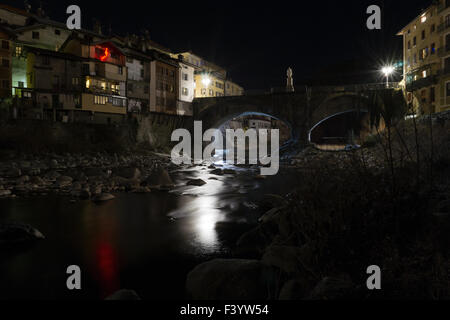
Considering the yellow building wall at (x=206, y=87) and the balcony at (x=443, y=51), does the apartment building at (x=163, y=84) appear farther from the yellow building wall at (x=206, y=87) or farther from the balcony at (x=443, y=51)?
the balcony at (x=443, y=51)

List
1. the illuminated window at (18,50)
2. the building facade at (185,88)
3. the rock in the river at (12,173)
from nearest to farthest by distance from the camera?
the rock in the river at (12,173), the illuminated window at (18,50), the building facade at (185,88)

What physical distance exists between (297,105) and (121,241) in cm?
3629

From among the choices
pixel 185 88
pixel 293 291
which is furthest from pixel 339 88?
pixel 293 291

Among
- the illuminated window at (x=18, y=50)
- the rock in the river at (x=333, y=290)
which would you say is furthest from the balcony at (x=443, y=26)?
the illuminated window at (x=18, y=50)

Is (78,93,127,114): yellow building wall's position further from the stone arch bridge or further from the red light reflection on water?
the red light reflection on water

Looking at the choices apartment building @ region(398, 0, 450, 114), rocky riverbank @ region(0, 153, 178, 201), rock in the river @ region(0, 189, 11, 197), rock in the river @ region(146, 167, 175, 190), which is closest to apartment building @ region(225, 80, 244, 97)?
apartment building @ region(398, 0, 450, 114)

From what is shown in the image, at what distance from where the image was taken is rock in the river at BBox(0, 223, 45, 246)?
22.3 ft

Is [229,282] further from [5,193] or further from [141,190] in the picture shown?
[5,193]

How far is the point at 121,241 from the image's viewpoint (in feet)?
24.8

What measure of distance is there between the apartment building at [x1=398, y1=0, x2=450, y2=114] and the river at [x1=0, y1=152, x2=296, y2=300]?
26.4 metres

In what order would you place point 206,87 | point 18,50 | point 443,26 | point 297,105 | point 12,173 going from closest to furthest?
point 12,173 < point 443,26 < point 18,50 < point 297,105 < point 206,87

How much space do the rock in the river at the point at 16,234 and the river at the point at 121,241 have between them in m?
0.35

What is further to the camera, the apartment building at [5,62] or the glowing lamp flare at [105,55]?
the glowing lamp flare at [105,55]

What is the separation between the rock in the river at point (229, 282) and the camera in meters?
4.14
